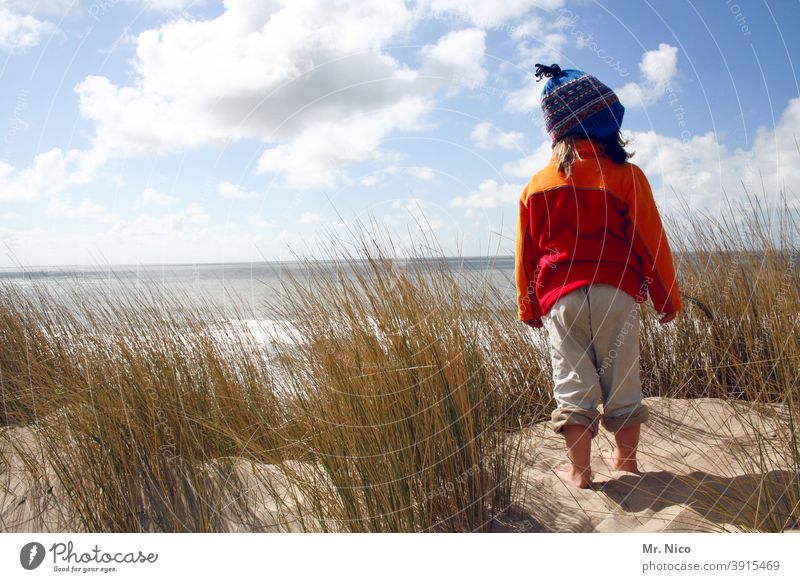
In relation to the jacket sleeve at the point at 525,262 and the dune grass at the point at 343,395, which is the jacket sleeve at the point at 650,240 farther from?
the dune grass at the point at 343,395

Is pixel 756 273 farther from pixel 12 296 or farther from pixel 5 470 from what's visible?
pixel 12 296

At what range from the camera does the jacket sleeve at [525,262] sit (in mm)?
2020

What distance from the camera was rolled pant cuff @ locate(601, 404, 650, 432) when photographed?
1.96m

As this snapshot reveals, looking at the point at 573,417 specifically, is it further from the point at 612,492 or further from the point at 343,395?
the point at 343,395
